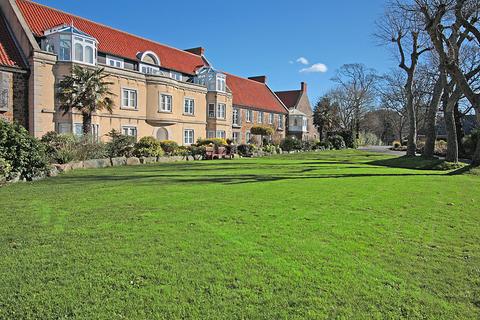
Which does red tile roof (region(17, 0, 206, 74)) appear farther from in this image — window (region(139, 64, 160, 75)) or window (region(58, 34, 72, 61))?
window (region(58, 34, 72, 61))

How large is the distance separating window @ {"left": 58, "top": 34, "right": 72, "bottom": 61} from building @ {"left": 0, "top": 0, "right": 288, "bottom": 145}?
6 centimetres

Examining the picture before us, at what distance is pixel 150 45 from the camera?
36812 millimetres

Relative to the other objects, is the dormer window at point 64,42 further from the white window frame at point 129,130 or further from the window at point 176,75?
the window at point 176,75

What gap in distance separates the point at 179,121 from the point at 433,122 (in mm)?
21429

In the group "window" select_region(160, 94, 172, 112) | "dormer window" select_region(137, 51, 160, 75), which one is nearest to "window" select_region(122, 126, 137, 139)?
"window" select_region(160, 94, 172, 112)

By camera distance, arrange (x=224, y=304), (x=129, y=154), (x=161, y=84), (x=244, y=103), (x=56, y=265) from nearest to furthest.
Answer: (x=224, y=304) → (x=56, y=265) → (x=129, y=154) → (x=161, y=84) → (x=244, y=103)

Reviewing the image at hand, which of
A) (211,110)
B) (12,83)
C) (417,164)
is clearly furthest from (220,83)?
(417,164)

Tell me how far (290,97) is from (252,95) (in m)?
15.3

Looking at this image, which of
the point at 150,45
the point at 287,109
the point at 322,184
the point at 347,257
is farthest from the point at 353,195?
the point at 287,109

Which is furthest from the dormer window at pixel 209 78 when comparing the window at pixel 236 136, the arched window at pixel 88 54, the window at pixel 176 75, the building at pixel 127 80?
the arched window at pixel 88 54

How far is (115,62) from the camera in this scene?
102 feet

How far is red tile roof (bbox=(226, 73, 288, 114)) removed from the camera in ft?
160

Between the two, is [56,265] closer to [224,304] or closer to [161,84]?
[224,304]

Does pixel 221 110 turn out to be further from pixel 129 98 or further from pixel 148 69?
pixel 129 98
